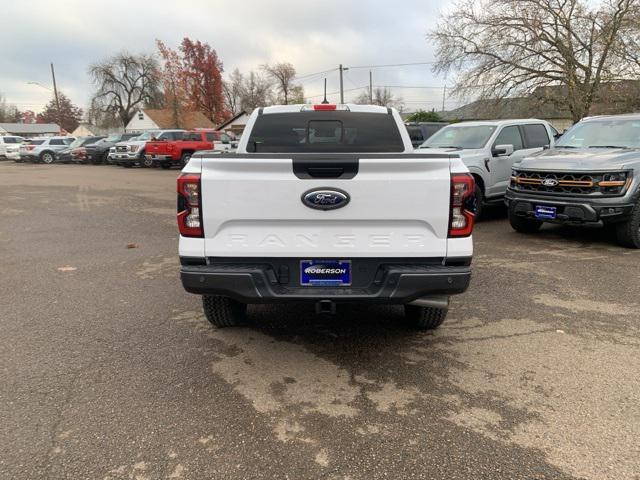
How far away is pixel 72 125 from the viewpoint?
105m

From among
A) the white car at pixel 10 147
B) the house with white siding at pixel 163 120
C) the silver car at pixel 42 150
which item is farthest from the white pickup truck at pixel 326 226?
the house with white siding at pixel 163 120

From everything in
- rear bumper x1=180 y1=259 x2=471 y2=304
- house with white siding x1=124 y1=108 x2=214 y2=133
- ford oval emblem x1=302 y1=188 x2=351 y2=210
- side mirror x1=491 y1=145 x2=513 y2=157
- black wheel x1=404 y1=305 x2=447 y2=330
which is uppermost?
house with white siding x1=124 y1=108 x2=214 y2=133

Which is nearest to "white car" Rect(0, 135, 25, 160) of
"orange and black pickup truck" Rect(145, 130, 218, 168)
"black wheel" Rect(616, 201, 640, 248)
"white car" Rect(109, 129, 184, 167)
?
"white car" Rect(109, 129, 184, 167)

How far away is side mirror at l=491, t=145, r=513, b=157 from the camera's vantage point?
8.50 m

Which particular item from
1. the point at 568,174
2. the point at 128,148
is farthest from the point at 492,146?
the point at 128,148

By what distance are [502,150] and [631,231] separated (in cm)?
252

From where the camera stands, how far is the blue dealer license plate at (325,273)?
128 inches

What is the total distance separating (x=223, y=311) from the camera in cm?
415

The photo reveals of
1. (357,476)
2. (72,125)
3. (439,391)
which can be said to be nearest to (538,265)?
(439,391)

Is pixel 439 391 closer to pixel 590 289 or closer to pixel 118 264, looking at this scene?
pixel 590 289

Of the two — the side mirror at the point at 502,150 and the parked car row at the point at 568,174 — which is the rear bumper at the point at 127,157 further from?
the side mirror at the point at 502,150

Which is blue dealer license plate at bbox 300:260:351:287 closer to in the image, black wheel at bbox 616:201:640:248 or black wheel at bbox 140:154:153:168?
black wheel at bbox 616:201:640:248

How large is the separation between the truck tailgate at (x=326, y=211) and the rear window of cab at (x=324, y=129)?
1.71 m

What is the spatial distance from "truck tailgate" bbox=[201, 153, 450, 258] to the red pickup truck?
67.4ft
